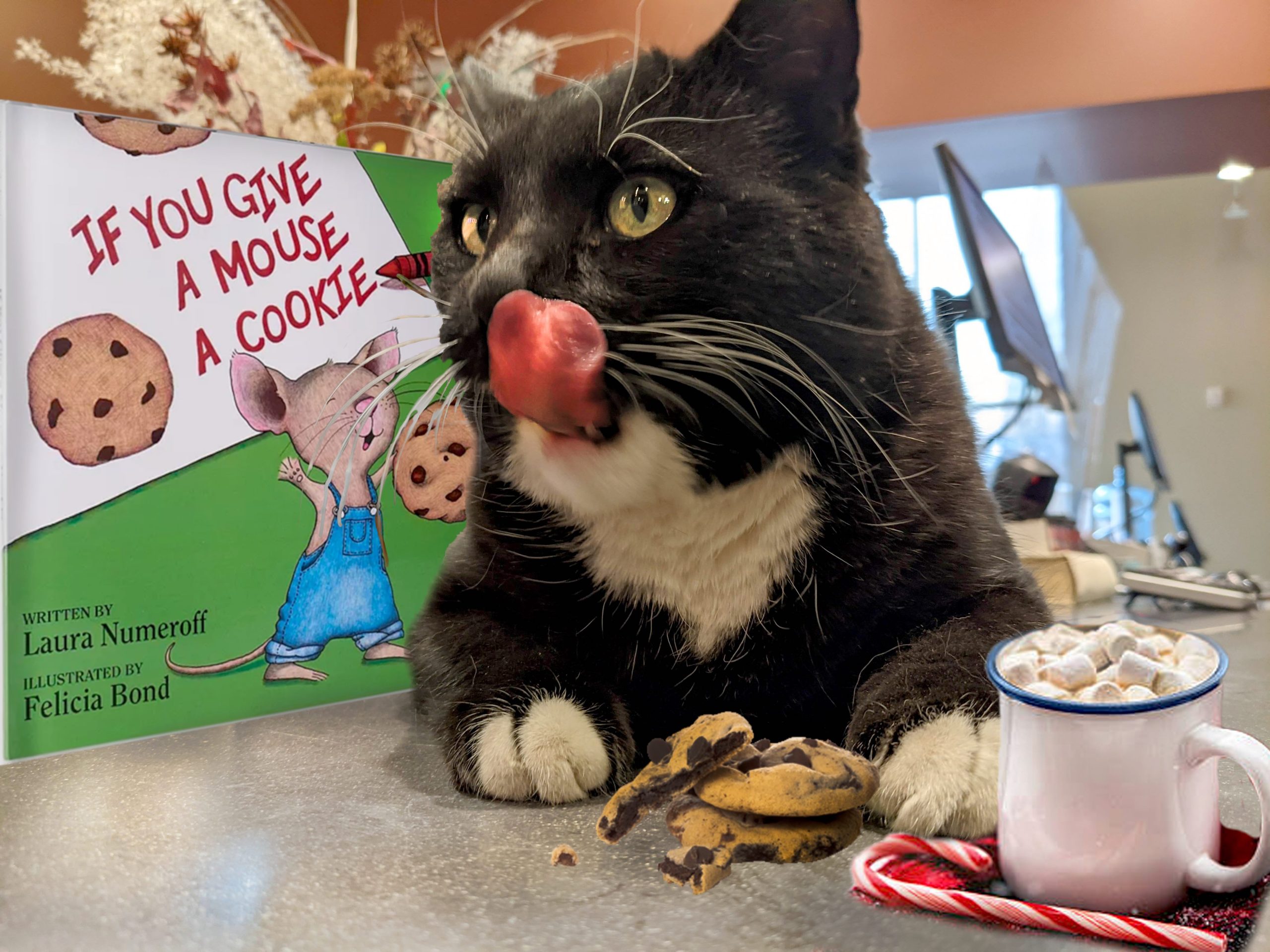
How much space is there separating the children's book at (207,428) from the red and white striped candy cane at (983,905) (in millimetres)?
406

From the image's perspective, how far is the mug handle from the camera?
0.37 meters

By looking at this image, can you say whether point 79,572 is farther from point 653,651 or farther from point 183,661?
point 653,651

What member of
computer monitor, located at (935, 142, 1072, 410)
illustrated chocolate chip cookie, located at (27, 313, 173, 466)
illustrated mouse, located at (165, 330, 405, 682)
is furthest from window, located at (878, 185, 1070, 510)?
illustrated chocolate chip cookie, located at (27, 313, 173, 466)

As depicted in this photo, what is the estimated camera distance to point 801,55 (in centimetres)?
58

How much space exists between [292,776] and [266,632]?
0.54 feet

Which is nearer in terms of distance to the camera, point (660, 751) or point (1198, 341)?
point (660, 751)

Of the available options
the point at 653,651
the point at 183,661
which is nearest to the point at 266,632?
the point at 183,661

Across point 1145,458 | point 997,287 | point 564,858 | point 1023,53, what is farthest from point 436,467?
point 1145,458

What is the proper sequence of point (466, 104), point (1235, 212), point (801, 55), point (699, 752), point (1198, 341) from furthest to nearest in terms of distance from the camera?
point (1198, 341), point (1235, 212), point (466, 104), point (801, 55), point (699, 752)

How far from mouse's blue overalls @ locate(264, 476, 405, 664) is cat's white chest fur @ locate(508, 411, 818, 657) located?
0.23 meters

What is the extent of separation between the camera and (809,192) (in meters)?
0.58

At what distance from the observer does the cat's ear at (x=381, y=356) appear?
0.81 meters

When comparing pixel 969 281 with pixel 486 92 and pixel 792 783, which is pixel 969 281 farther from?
pixel 792 783

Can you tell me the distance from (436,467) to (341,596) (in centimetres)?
14
